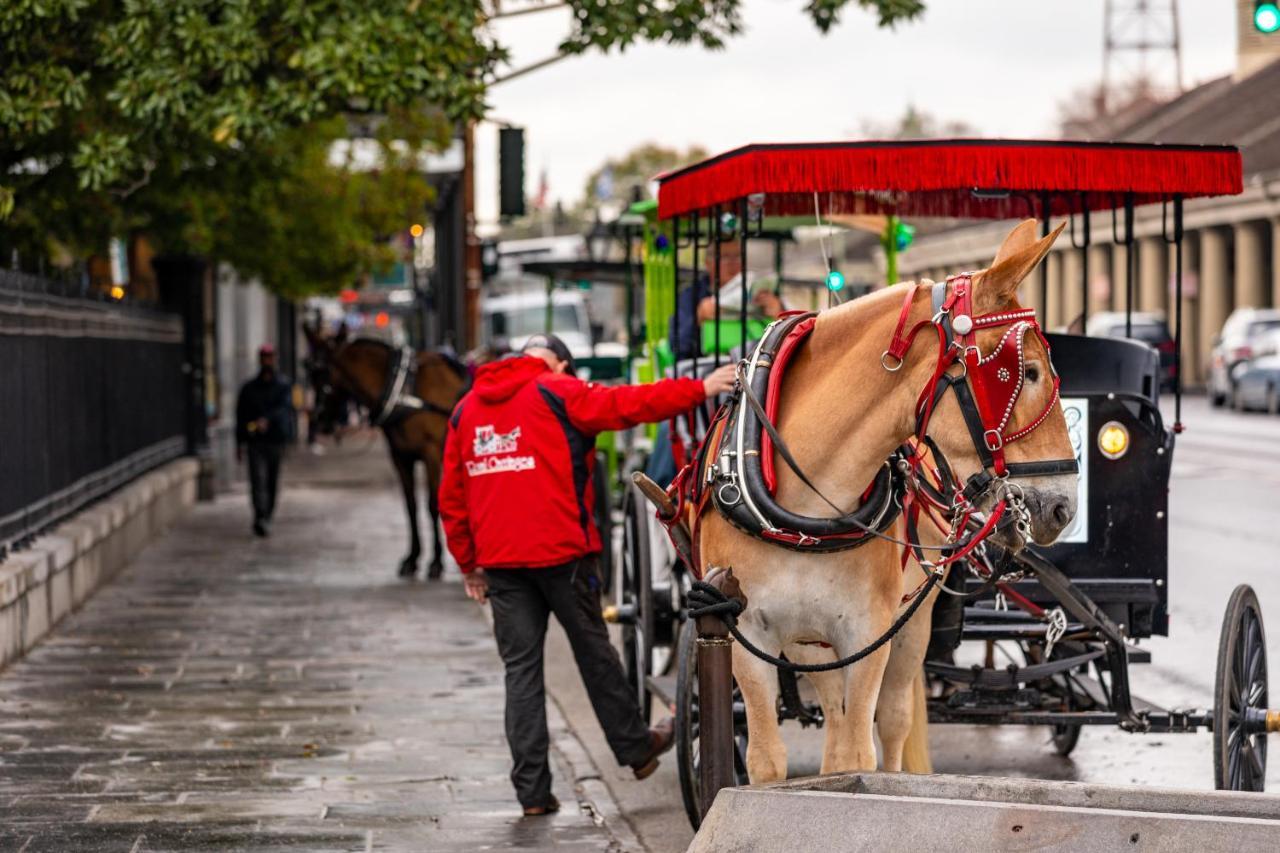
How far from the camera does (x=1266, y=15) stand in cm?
1579

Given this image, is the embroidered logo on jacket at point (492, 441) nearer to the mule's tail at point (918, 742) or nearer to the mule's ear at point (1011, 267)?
the mule's tail at point (918, 742)

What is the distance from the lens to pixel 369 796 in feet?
27.7

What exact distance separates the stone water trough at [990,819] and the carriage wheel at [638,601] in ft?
14.3

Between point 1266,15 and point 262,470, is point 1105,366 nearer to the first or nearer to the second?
point 1266,15

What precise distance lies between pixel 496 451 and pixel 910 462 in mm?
2300

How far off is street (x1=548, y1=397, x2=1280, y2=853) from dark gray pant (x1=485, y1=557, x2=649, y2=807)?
1.31 feet

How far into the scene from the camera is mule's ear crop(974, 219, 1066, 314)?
5543mm

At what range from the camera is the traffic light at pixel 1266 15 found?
1575 cm

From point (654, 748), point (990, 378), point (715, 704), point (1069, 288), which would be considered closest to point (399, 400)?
point (654, 748)

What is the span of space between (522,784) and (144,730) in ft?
8.44

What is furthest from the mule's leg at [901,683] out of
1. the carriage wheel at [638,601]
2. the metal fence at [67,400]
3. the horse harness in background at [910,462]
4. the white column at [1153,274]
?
the white column at [1153,274]

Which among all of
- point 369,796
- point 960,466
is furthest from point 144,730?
point 960,466

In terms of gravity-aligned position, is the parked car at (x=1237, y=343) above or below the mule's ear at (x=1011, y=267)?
below

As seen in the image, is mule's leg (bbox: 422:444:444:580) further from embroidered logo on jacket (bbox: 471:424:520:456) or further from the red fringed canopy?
the red fringed canopy
